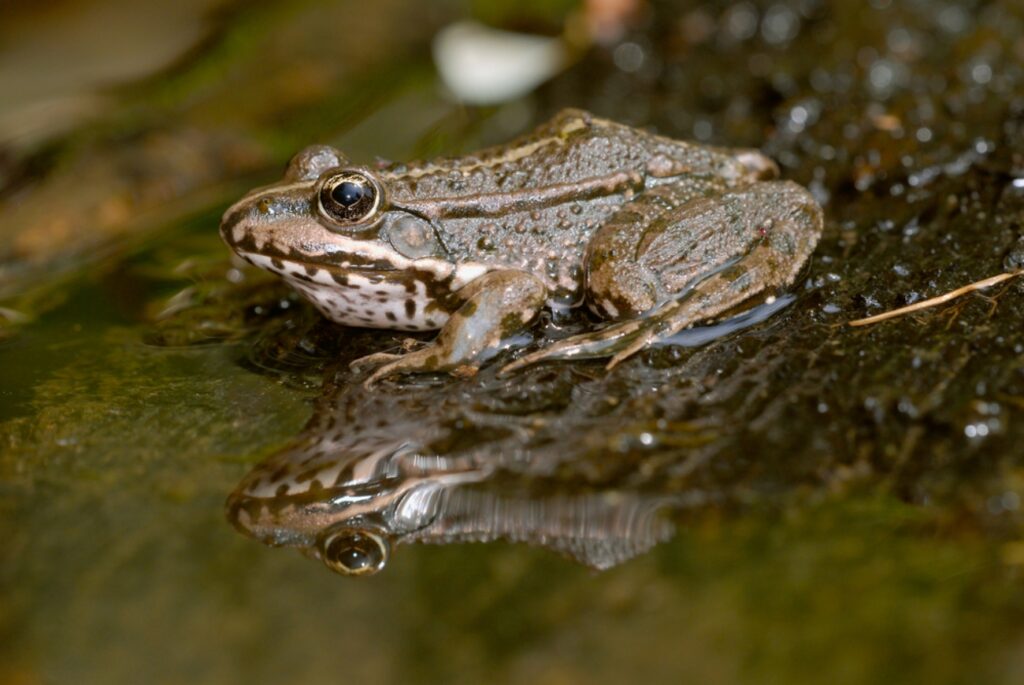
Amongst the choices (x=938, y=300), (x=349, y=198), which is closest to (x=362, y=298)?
(x=349, y=198)

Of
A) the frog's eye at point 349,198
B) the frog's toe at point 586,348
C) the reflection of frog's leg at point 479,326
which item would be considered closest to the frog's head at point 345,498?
the reflection of frog's leg at point 479,326

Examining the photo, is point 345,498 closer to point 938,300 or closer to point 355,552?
point 355,552

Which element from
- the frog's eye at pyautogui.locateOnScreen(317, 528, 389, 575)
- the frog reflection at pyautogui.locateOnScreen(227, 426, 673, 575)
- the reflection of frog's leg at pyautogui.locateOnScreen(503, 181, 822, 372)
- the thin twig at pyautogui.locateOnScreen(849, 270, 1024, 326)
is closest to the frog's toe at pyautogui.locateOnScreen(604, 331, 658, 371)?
the reflection of frog's leg at pyautogui.locateOnScreen(503, 181, 822, 372)

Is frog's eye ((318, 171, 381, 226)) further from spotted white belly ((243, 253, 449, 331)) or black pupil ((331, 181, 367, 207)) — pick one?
spotted white belly ((243, 253, 449, 331))

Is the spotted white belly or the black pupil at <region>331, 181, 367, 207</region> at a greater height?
the black pupil at <region>331, 181, 367, 207</region>

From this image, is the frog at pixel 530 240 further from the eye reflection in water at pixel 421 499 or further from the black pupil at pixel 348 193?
the eye reflection in water at pixel 421 499

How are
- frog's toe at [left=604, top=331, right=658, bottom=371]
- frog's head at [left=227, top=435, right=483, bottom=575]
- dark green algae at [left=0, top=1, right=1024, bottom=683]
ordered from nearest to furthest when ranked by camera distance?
dark green algae at [left=0, top=1, right=1024, bottom=683]
frog's head at [left=227, top=435, right=483, bottom=575]
frog's toe at [left=604, top=331, right=658, bottom=371]

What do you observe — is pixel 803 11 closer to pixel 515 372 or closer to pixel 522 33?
pixel 522 33
